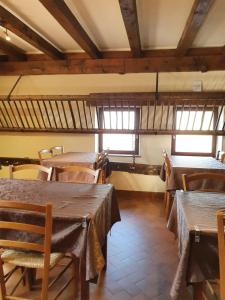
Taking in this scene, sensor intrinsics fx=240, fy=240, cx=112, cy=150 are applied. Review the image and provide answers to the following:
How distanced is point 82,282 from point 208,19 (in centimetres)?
279

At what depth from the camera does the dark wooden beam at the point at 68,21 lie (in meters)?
2.19

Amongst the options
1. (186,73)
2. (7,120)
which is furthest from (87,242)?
(7,120)

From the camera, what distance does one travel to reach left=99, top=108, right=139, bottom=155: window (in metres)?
4.18

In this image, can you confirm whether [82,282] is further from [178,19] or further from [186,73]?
[186,73]

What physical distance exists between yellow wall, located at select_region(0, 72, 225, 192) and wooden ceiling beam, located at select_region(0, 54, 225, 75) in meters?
0.23

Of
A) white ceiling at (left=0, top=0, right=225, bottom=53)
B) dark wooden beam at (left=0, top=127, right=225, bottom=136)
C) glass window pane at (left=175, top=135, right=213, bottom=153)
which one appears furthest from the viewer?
glass window pane at (left=175, top=135, right=213, bottom=153)

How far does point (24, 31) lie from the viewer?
2.92 meters

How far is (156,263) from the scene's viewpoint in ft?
7.48

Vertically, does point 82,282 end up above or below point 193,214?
below

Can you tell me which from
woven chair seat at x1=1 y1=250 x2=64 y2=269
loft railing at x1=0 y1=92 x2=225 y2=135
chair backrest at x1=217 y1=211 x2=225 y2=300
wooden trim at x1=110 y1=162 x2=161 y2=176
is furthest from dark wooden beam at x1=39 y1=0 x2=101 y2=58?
chair backrest at x1=217 y1=211 x2=225 y2=300

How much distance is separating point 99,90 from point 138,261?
2.88 metres

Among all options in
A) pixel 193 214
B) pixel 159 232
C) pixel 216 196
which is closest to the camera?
pixel 193 214

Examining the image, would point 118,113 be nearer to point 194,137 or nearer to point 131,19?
point 194,137

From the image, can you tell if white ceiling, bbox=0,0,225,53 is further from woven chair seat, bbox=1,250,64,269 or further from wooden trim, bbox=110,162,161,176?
woven chair seat, bbox=1,250,64,269
